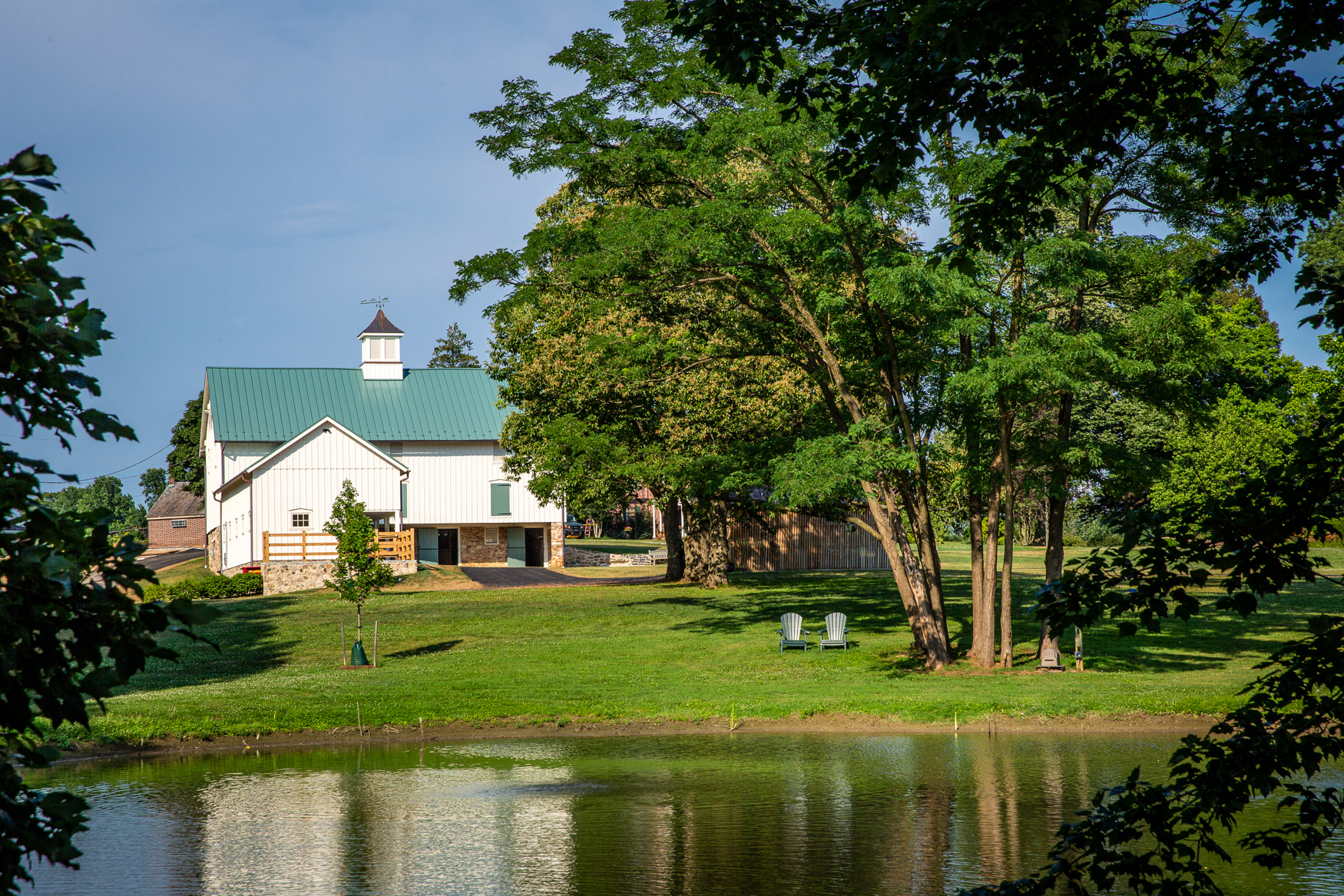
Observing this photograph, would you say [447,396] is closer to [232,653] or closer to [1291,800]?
[232,653]

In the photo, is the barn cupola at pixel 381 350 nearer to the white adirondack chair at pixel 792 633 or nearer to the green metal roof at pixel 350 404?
the green metal roof at pixel 350 404

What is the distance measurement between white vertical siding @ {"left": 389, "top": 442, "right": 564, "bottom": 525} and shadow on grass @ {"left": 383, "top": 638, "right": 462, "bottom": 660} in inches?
848

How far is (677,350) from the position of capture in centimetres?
2338

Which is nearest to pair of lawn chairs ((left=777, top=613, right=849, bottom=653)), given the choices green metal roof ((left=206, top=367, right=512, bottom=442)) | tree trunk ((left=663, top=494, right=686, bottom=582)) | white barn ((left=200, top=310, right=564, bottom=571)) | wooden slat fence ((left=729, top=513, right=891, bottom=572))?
tree trunk ((left=663, top=494, right=686, bottom=582))

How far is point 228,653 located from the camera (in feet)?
81.9

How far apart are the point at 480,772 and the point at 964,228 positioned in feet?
33.5

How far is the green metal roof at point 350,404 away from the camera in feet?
151

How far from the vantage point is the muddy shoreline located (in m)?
16.1

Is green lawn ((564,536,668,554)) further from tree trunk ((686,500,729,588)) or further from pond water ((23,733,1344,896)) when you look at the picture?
pond water ((23,733,1344,896))

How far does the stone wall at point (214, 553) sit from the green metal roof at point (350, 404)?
6.50 meters

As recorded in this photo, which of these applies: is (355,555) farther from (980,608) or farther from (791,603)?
(791,603)

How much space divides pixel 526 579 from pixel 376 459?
24.8ft

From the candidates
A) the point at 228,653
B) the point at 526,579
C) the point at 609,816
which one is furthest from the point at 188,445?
the point at 609,816

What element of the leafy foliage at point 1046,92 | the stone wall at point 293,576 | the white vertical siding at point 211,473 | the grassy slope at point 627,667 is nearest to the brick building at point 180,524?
the white vertical siding at point 211,473
